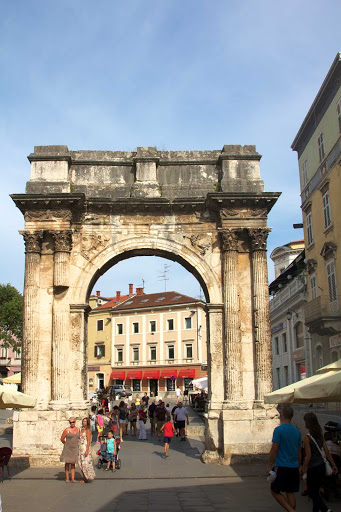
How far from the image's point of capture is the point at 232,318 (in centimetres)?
1381

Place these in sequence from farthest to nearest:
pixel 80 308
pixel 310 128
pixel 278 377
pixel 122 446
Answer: pixel 278 377, pixel 310 128, pixel 122 446, pixel 80 308

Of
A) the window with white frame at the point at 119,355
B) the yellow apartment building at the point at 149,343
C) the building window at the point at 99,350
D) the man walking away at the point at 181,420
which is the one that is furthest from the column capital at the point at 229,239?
the building window at the point at 99,350

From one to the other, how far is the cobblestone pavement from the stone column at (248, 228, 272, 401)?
211 cm

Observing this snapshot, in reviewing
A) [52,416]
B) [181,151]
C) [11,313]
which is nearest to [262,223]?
[181,151]

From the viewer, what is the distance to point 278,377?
33750 millimetres

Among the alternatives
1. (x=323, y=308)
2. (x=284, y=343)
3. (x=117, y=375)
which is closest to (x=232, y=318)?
(x=323, y=308)

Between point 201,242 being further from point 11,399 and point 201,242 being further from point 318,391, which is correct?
point 318,391

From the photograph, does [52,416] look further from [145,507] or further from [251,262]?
[251,262]

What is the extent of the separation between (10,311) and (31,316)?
2844 centimetres

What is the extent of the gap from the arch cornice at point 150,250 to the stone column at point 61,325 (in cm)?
40

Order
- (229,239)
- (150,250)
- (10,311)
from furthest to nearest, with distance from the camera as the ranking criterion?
(10,311)
(150,250)
(229,239)

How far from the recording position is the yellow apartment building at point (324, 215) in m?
20.8

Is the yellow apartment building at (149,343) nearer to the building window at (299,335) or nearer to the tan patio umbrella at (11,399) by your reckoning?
the building window at (299,335)

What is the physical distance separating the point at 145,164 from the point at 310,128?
1235 centimetres
